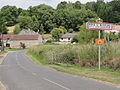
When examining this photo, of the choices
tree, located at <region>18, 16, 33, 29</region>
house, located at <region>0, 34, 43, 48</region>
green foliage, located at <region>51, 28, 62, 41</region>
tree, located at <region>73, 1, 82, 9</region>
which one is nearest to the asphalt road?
house, located at <region>0, 34, 43, 48</region>

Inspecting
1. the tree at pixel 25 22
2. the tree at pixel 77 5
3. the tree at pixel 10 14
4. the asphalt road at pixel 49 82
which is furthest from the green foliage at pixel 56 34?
the asphalt road at pixel 49 82

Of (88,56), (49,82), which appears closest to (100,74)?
(49,82)

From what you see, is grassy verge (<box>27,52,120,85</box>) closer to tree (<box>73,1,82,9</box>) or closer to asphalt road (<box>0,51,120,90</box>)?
asphalt road (<box>0,51,120,90</box>)

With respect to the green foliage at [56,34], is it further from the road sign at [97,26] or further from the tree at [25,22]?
the road sign at [97,26]

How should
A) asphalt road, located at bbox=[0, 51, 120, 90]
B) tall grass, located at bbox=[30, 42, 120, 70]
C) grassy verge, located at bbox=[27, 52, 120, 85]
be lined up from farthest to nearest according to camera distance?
tall grass, located at bbox=[30, 42, 120, 70] → grassy verge, located at bbox=[27, 52, 120, 85] → asphalt road, located at bbox=[0, 51, 120, 90]

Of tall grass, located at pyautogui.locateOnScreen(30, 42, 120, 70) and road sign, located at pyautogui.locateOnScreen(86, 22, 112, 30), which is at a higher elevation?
road sign, located at pyautogui.locateOnScreen(86, 22, 112, 30)

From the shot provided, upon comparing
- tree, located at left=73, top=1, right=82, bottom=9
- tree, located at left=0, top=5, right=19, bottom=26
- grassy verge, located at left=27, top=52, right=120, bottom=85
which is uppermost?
tree, located at left=73, top=1, right=82, bottom=9

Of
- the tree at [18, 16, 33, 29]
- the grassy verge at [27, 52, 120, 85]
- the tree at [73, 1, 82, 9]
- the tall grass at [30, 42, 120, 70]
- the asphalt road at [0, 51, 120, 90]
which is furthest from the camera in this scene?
the tree at [73, 1, 82, 9]

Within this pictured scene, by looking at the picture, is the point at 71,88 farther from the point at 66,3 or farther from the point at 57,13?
the point at 66,3

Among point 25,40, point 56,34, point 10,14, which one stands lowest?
point 25,40

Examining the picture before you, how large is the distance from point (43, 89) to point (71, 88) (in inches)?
54.3

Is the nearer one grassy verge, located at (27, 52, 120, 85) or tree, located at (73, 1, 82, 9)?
grassy verge, located at (27, 52, 120, 85)

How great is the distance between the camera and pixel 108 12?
115625 millimetres

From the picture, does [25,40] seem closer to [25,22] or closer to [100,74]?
[25,22]
